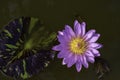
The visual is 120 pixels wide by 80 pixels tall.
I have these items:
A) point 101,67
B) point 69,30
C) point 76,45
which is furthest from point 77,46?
point 101,67

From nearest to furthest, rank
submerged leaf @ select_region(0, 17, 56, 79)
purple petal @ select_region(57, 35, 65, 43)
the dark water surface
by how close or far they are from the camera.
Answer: purple petal @ select_region(57, 35, 65, 43), submerged leaf @ select_region(0, 17, 56, 79), the dark water surface

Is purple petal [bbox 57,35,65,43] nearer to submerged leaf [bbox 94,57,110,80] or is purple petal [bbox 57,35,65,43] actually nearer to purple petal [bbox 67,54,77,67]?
purple petal [bbox 67,54,77,67]

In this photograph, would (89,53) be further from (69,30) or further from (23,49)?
(23,49)

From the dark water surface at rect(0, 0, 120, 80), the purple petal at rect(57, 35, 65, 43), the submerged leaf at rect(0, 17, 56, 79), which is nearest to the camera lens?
the purple petal at rect(57, 35, 65, 43)

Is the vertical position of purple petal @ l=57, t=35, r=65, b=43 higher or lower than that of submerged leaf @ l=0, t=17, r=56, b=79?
lower

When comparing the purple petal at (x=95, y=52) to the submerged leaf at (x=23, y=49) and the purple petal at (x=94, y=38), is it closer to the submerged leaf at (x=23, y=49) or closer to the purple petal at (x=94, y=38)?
the purple petal at (x=94, y=38)

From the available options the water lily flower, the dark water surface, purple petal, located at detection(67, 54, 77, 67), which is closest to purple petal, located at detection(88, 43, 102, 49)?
the water lily flower

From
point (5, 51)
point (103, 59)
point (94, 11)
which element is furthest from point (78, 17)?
point (5, 51)

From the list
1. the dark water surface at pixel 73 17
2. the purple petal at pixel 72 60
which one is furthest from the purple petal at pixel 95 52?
the dark water surface at pixel 73 17

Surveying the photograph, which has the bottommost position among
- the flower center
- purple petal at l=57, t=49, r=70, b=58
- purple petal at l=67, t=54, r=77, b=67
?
purple petal at l=67, t=54, r=77, b=67
